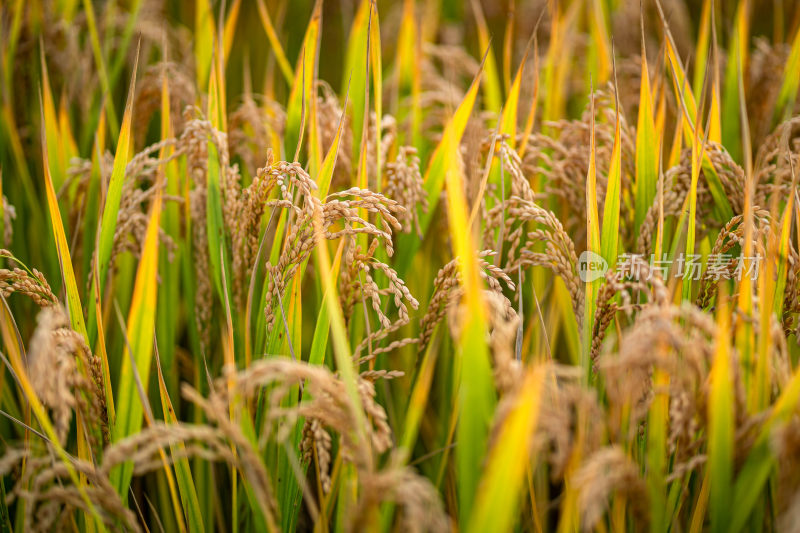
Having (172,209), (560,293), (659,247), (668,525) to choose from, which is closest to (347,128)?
(172,209)

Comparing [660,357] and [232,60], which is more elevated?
[232,60]

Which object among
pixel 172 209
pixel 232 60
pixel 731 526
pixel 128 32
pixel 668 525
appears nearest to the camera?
pixel 731 526

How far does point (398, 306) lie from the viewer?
104 centimetres

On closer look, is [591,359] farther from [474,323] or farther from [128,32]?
[128,32]

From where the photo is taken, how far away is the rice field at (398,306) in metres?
0.72

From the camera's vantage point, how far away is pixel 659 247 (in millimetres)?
1042

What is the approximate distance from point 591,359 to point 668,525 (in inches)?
11.8

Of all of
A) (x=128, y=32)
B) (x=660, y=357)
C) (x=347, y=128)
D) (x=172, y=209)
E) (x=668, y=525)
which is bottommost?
(x=668, y=525)

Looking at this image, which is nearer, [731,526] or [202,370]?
[731,526]

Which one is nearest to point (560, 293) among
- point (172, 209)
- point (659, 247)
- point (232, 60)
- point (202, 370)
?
point (659, 247)

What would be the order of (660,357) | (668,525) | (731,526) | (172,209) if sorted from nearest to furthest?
(660,357) → (731,526) → (668,525) → (172,209)

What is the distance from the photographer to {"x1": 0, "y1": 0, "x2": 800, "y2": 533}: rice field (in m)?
0.72
